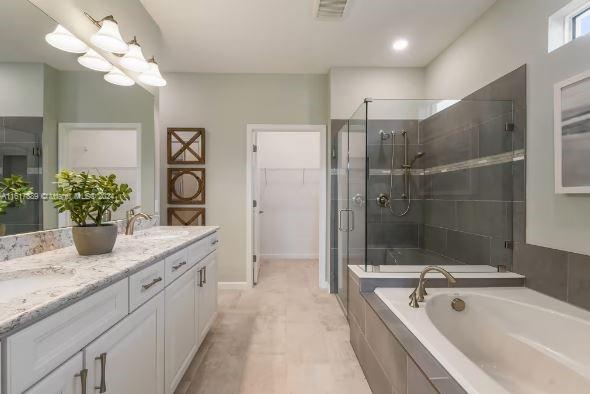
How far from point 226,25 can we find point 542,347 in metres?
3.11

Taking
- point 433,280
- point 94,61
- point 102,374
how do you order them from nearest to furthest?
1. point 102,374
2. point 94,61
3. point 433,280

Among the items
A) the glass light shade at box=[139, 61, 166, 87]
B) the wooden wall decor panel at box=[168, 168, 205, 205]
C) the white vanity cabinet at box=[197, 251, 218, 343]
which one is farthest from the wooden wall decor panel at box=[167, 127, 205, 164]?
the white vanity cabinet at box=[197, 251, 218, 343]

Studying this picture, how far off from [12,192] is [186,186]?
2122 mm

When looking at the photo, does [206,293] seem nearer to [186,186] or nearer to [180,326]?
[180,326]

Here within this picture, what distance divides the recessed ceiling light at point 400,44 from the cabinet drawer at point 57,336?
2.99 metres

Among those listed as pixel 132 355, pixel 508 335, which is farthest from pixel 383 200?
pixel 132 355

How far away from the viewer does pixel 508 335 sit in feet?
5.19

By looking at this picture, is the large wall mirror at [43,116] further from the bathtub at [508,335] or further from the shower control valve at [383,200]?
the shower control valve at [383,200]

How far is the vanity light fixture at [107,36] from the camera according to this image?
1.73m

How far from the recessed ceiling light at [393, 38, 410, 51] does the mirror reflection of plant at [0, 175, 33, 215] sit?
303 cm

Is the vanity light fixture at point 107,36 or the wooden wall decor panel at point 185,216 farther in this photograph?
the wooden wall decor panel at point 185,216

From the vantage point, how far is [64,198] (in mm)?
1392

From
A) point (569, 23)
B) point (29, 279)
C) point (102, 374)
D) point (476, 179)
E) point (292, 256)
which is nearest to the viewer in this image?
point (102, 374)

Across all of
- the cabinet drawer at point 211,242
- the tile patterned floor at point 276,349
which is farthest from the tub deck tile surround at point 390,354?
the cabinet drawer at point 211,242
